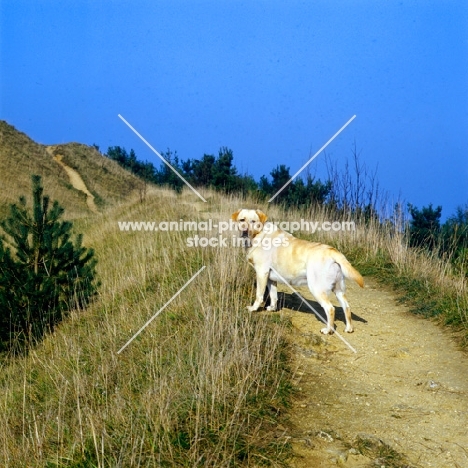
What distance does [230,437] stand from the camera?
14.2 ft

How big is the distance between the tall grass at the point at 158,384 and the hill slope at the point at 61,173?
2441cm

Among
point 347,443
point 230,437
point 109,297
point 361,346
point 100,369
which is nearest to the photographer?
point 230,437

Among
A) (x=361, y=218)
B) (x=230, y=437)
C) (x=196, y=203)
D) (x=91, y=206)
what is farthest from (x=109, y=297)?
(x=91, y=206)

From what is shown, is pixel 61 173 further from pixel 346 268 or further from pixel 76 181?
pixel 346 268

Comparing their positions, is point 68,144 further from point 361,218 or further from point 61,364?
point 61,364

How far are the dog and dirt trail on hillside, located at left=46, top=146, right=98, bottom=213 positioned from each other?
2940 cm

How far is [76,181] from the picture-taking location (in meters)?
40.8

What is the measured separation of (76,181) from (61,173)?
1281mm

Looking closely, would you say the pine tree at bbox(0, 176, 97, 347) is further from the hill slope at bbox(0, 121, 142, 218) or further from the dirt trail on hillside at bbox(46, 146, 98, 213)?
the dirt trail on hillside at bbox(46, 146, 98, 213)

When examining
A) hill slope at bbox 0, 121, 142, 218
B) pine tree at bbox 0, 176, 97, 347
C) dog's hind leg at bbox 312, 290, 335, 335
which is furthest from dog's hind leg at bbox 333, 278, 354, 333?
hill slope at bbox 0, 121, 142, 218

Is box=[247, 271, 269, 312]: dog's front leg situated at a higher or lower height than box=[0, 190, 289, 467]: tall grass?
higher

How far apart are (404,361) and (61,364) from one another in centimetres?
421

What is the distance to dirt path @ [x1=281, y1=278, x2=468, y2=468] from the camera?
4.55 m

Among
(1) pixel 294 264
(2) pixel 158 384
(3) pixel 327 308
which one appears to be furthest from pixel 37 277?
(3) pixel 327 308
